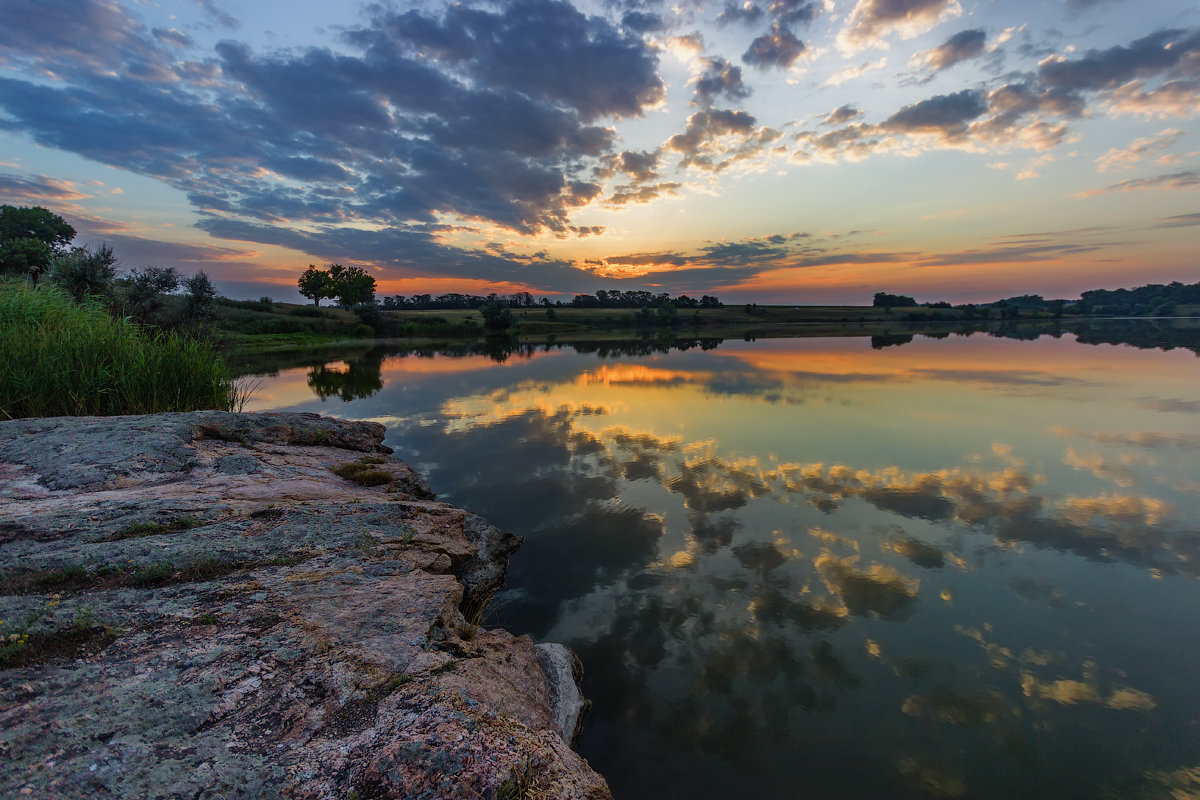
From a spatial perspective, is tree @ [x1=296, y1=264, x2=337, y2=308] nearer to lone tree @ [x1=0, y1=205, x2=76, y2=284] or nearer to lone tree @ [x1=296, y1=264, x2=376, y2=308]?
lone tree @ [x1=296, y1=264, x2=376, y2=308]

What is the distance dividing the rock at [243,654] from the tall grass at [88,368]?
4339 millimetres

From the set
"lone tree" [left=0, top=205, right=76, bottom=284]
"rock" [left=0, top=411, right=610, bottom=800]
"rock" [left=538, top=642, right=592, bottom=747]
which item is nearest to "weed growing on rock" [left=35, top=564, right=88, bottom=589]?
"rock" [left=0, top=411, right=610, bottom=800]

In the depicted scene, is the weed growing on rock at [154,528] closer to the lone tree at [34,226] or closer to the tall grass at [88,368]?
the tall grass at [88,368]

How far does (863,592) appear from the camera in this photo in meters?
7.82

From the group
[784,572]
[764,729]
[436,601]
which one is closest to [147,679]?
[436,601]

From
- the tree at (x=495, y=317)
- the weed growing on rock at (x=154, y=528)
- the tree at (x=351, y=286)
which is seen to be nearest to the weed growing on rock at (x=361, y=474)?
the weed growing on rock at (x=154, y=528)

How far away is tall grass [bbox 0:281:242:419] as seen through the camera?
10.4 metres

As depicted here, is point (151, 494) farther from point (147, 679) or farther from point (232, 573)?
point (147, 679)

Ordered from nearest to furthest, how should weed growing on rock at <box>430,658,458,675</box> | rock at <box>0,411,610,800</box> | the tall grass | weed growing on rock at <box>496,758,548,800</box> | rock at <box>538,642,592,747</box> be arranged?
rock at <box>0,411,610,800</box> < weed growing on rock at <box>496,758,548,800</box> < weed growing on rock at <box>430,658,458,675</box> < rock at <box>538,642,592,747</box> < the tall grass

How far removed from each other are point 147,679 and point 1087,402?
32.6 metres

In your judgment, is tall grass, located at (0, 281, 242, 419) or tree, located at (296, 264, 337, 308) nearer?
tall grass, located at (0, 281, 242, 419)

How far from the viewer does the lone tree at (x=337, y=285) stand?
364 ft

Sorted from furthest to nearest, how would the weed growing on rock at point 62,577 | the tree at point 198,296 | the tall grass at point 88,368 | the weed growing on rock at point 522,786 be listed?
the tree at point 198,296 → the tall grass at point 88,368 → the weed growing on rock at point 62,577 → the weed growing on rock at point 522,786

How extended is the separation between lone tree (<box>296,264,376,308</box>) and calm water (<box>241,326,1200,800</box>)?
10972 centimetres
